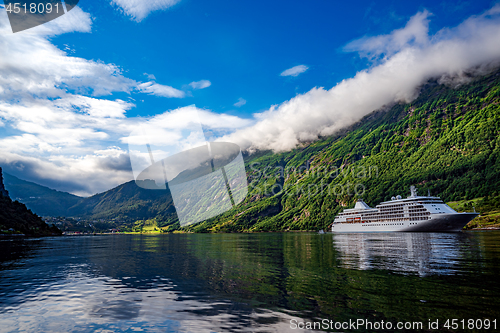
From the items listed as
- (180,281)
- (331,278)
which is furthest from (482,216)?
(180,281)

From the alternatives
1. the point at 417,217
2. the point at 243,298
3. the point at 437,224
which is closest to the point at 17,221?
the point at 243,298

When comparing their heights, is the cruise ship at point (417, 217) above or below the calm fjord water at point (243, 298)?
below

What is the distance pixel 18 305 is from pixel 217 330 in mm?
17989

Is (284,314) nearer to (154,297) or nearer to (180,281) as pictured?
(154,297)

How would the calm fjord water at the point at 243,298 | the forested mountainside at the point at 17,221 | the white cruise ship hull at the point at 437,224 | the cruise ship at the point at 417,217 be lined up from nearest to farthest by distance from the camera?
the calm fjord water at the point at 243,298
the white cruise ship hull at the point at 437,224
the cruise ship at the point at 417,217
the forested mountainside at the point at 17,221

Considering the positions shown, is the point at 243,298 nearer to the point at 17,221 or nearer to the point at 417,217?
the point at 417,217

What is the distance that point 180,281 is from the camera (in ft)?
94.0

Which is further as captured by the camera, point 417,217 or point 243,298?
point 417,217

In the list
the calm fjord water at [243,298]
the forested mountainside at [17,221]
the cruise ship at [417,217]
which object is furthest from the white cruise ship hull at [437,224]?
the forested mountainside at [17,221]

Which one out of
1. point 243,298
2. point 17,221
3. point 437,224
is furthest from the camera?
point 17,221

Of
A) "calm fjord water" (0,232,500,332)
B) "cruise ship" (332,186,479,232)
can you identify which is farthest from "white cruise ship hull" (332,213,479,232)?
"calm fjord water" (0,232,500,332)

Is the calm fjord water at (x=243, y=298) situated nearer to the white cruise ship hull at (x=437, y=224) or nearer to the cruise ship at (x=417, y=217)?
the white cruise ship hull at (x=437, y=224)

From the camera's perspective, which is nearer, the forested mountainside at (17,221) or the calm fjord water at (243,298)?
the calm fjord water at (243,298)

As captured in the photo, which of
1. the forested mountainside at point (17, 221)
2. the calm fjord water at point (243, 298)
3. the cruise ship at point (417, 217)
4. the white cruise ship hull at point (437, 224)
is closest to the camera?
the calm fjord water at point (243, 298)
